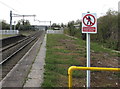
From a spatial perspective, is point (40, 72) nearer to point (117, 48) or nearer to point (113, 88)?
point (113, 88)

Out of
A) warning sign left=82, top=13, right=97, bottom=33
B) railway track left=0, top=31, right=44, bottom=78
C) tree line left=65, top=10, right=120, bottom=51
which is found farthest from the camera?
tree line left=65, top=10, right=120, bottom=51

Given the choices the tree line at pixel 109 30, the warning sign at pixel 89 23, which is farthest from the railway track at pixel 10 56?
the tree line at pixel 109 30

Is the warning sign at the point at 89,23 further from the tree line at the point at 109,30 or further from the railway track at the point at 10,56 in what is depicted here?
the tree line at the point at 109,30

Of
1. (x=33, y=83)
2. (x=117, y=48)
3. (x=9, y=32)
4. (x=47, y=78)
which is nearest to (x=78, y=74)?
(x=47, y=78)

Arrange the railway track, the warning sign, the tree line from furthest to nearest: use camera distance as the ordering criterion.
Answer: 1. the tree line
2. the railway track
3. the warning sign

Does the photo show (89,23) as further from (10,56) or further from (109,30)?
(109,30)

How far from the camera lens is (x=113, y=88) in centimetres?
505

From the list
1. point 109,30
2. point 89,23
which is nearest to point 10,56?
point 89,23

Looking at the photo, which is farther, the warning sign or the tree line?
the tree line

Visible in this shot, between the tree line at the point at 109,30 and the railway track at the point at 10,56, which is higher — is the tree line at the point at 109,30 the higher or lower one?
the higher one

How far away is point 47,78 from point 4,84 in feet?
5.04

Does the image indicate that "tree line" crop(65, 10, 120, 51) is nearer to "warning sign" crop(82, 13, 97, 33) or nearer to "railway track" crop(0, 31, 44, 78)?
"railway track" crop(0, 31, 44, 78)

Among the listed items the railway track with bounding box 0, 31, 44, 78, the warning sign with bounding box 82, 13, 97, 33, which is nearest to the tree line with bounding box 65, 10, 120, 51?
the railway track with bounding box 0, 31, 44, 78

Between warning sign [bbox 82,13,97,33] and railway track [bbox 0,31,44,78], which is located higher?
warning sign [bbox 82,13,97,33]
